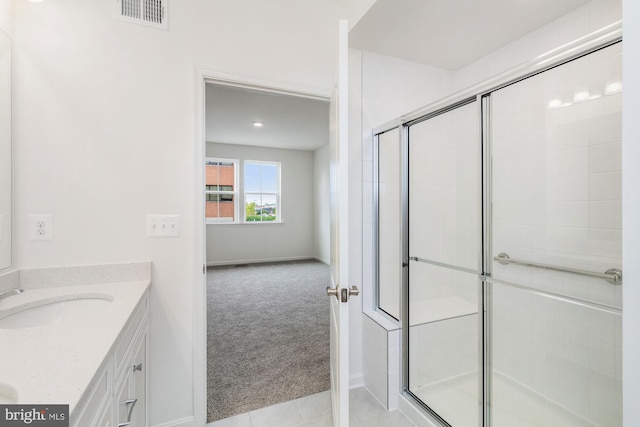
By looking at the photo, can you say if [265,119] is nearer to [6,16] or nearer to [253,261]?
[253,261]

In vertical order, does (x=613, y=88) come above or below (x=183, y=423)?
above

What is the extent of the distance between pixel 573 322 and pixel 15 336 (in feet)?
8.12

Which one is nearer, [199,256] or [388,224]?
Answer: [199,256]

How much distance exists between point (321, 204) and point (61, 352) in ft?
19.2

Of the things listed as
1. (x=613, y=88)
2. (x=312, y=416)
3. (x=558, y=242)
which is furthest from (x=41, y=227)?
(x=613, y=88)

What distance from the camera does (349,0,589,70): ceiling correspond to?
5.43ft

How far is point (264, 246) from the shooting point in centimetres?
641

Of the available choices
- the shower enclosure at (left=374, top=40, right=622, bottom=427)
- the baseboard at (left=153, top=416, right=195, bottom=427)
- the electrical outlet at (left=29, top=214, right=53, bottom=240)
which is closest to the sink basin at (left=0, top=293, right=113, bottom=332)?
the electrical outlet at (left=29, top=214, right=53, bottom=240)

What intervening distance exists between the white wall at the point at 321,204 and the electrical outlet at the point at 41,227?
16.3 feet

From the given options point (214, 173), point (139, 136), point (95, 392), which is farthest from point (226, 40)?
point (214, 173)

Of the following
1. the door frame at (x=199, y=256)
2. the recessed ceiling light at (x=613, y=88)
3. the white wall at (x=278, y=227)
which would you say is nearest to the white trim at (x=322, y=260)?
the white wall at (x=278, y=227)

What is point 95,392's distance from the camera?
72 cm

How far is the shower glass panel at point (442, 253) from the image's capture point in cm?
188

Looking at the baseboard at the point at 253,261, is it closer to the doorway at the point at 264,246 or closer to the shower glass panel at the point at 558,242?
the doorway at the point at 264,246
